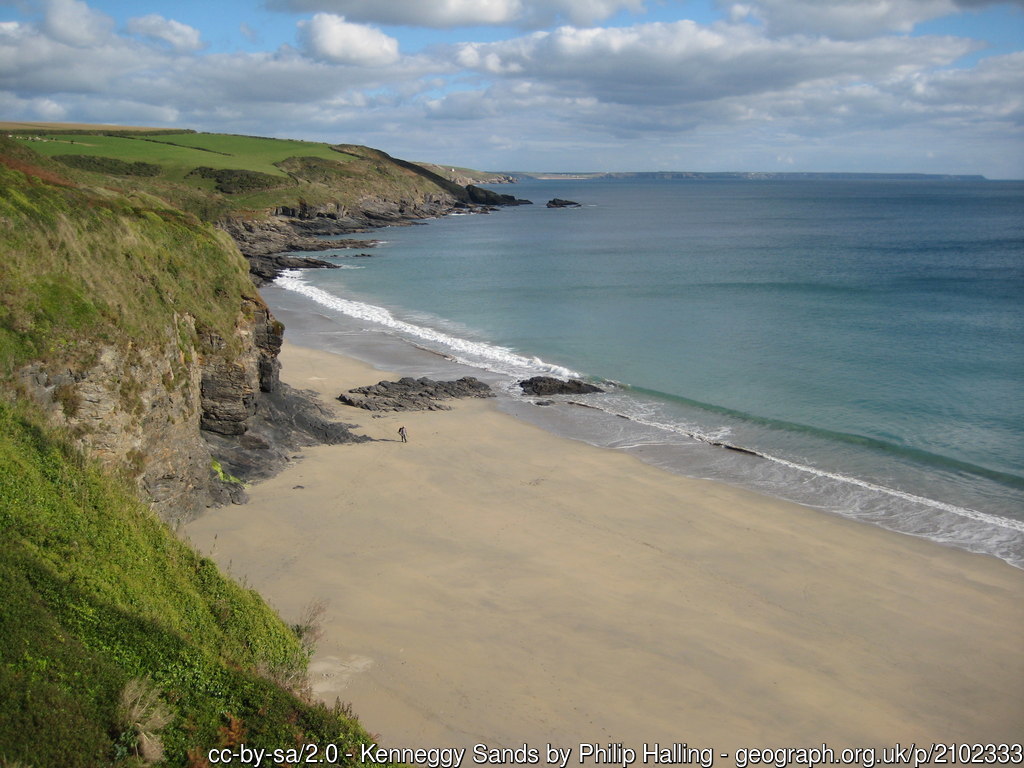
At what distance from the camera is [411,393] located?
1085 inches

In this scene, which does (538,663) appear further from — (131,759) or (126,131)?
(126,131)

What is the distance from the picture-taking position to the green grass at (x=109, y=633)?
6.88 meters

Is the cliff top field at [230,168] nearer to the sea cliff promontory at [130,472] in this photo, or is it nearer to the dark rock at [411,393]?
the dark rock at [411,393]

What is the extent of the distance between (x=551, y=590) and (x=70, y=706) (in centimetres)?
897

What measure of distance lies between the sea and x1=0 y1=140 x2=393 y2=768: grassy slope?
14.1 metres

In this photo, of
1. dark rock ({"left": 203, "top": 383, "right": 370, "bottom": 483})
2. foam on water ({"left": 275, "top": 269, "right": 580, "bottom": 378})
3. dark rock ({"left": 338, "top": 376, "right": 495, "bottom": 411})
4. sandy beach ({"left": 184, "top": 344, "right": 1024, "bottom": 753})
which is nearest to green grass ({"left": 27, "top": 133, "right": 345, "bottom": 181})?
foam on water ({"left": 275, "top": 269, "right": 580, "bottom": 378})

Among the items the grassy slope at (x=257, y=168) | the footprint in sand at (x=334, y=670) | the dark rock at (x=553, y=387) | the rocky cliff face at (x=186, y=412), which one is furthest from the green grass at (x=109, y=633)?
the grassy slope at (x=257, y=168)

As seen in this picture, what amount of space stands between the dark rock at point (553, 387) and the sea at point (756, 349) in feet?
2.02

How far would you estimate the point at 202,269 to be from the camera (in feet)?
64.1

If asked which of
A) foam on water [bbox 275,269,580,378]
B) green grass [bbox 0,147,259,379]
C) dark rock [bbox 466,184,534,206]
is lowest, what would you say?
foam on water [bbox 275,269,580,378]

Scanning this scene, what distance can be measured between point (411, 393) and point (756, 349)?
16780mm

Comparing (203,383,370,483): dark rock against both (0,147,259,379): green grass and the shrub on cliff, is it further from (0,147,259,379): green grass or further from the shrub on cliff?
the shrub on cliff

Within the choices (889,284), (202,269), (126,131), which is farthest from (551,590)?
(126,131)

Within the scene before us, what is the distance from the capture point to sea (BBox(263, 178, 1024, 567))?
21.5 meters
